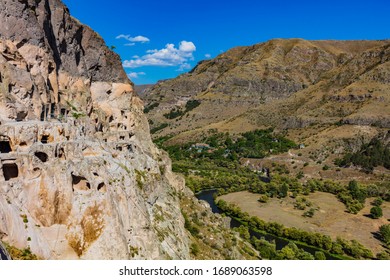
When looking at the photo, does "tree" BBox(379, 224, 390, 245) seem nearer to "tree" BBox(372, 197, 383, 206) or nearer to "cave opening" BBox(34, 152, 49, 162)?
"tree" BBox(372, 197, 383, 206)

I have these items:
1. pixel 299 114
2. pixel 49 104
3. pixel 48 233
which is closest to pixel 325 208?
pixel 49 104

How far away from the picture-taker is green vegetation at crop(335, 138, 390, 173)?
129 m

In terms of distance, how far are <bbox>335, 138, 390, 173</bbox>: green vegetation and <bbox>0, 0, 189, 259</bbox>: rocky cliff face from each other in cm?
10406

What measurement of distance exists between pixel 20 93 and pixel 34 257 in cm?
1967

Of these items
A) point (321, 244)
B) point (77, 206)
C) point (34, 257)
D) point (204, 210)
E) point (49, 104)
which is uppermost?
point (49, 104)

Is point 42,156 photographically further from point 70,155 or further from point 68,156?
point 70,155

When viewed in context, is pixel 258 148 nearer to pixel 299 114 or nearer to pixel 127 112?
pixel 299 114

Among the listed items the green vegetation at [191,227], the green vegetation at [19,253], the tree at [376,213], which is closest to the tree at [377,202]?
the tree at [376,213]

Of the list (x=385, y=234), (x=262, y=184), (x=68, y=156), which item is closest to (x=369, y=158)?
(x=262, y=184)

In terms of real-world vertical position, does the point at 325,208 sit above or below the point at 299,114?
below

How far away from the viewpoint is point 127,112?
54844mm

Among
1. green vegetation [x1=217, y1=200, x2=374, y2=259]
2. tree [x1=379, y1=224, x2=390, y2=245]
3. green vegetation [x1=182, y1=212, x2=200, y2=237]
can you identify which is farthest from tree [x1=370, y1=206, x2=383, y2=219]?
green vegetation [x1=182, y1=212, x2=200, y2=237]

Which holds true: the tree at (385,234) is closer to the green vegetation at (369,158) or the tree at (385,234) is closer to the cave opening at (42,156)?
the green vegetation at (369,158)

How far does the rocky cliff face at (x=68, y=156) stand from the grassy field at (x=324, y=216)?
47303 mm
